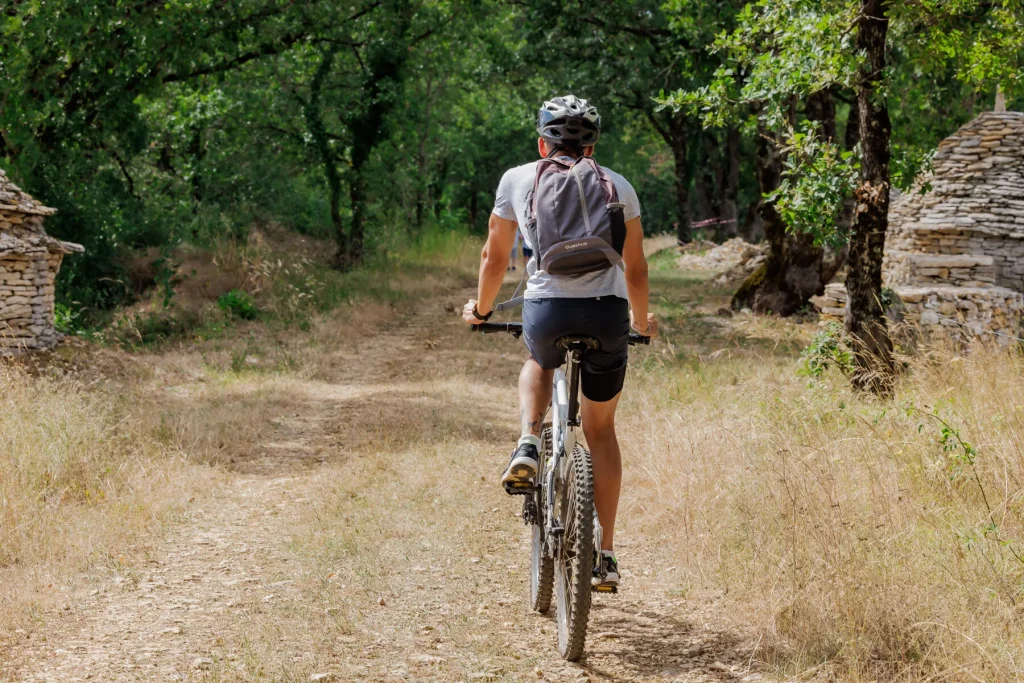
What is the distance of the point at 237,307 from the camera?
599 inches

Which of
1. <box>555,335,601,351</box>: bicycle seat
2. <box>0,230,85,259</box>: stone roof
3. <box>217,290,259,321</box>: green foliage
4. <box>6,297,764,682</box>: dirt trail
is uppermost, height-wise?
<box>555,335,601,351</box>: bicycle seat

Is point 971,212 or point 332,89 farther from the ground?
point 332,89

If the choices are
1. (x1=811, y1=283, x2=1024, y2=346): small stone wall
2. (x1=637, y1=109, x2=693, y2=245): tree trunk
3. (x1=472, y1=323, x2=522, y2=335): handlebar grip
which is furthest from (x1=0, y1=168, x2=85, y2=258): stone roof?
(x1=637, y1=109, x2=693, y2=245): tree trunk

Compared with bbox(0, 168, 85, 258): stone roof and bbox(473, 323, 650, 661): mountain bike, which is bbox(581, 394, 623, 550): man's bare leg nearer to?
bbox(473, 323, 650, 661): mountain bike

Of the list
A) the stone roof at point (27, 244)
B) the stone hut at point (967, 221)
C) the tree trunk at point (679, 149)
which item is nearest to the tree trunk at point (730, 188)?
the tree trunk at point (679, 149)

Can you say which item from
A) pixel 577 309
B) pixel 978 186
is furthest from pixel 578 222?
pixel 978 186

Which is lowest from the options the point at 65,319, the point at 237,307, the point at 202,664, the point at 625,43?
the point at 237,307

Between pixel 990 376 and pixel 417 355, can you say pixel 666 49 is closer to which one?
pixel 417 355

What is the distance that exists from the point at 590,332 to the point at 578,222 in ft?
1.45

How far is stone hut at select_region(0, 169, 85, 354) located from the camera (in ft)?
36.6

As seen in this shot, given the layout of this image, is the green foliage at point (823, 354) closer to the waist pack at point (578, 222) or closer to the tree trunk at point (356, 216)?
the waist pack at point (578, 222)

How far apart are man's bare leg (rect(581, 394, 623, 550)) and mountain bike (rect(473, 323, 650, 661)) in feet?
0.30

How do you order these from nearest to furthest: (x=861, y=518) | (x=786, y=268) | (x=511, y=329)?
(x=511, y=329), (x=861, y=518), (x=786, y=268)

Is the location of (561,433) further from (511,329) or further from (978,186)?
(978,186)
